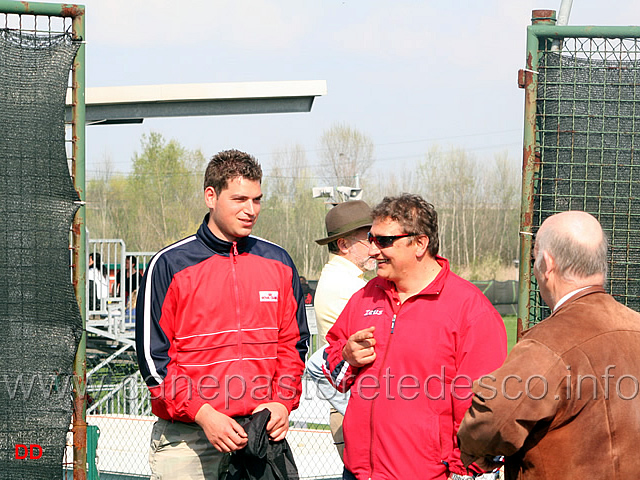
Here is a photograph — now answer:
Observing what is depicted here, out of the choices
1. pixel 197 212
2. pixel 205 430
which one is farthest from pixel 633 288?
pixel 197 212

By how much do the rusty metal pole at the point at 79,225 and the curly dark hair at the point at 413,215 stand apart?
1764 millimetres

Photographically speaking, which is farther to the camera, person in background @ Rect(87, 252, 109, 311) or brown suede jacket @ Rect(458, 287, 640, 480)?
person in background @ Rect(87, 252, 109, 311)

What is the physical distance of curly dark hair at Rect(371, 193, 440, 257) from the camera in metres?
3.25

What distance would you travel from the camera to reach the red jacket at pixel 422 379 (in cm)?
298

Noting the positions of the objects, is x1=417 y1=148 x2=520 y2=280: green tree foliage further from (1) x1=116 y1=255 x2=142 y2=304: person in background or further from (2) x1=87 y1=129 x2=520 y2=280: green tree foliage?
(1) x1=116 y1=255 x2=142 y2=304: person in background

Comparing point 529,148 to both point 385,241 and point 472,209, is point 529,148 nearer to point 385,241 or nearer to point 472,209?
point 385,241

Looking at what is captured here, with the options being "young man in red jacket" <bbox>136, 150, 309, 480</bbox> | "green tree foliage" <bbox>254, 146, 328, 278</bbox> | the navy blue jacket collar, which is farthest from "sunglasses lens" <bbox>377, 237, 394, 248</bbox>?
"green tree foliage" <bbox>254, 146, 328, 278</bbox>

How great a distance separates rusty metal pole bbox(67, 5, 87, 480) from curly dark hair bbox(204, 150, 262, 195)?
0.88 meters

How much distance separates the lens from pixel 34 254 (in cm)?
404

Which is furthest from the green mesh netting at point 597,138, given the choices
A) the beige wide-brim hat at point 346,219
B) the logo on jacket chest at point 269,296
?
the logo on jacket chest at point 269,296

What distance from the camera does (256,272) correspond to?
3666 millimetres

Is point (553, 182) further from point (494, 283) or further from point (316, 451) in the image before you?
point (494, 283)

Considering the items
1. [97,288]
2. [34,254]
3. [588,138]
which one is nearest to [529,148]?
[588,138]

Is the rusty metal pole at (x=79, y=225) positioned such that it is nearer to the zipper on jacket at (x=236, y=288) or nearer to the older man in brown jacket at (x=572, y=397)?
the zipper on jacket at (x=236, y=288)
